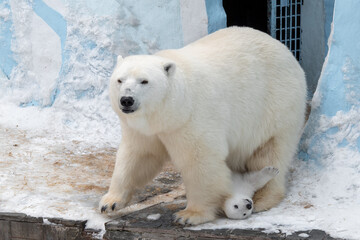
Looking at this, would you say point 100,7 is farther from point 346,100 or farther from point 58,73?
point 346,100

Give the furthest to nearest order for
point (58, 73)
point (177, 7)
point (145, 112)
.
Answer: point (58, 73) < point (177, 7) < point (145, 112)

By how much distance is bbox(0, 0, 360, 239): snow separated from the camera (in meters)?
4.16

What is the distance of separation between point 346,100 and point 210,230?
1.59m

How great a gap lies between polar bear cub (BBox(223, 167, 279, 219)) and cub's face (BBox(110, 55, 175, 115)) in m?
0.88

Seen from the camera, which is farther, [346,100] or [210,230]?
[346,100]

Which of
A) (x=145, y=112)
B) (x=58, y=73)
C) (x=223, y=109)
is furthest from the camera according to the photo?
(x=58, y=73)

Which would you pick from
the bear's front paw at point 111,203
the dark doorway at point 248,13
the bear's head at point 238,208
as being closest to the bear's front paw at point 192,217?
the bear's head at point 238,208

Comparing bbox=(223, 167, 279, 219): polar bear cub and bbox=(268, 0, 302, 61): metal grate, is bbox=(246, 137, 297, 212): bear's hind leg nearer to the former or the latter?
bbox=(223, 167, 279, 219): polar bear cub

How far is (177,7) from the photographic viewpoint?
5914mm

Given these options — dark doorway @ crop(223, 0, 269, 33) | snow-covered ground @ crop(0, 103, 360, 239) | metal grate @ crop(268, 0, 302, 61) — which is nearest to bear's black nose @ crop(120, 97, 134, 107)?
snow-covered ground @ crop(0, 103, 360, 239)

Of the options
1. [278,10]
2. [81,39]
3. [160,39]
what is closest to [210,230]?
[160,39]

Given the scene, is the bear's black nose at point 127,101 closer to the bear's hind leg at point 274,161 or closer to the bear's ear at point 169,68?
the bear's ear at point 169,68

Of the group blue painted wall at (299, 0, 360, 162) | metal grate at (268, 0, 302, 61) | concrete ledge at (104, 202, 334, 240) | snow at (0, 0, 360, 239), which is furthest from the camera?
metal grate at (268, 0, 302, 61)

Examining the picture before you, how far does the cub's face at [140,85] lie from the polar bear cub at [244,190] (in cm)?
88
